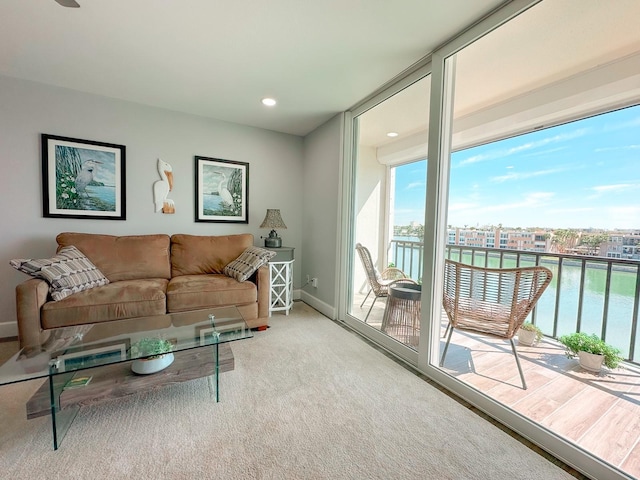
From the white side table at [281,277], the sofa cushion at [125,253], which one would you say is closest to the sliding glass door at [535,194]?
the white side table at [281,277]

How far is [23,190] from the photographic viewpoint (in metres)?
2.60

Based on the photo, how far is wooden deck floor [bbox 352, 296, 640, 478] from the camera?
146cm

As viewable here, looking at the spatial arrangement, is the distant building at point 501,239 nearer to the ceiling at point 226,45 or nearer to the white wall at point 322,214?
the white wall at point 322,214

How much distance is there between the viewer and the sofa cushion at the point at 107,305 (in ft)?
6.89

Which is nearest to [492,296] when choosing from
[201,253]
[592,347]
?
[592,347]

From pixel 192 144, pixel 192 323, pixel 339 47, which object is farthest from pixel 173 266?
pixel 339 47

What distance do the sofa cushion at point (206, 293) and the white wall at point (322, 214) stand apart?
0.98 m

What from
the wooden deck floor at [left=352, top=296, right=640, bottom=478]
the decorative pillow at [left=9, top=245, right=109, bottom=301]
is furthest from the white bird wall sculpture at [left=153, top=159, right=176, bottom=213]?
the wooden deck floor at [left=352, top=296, right=640, bottom=478]

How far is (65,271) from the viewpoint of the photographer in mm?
2244

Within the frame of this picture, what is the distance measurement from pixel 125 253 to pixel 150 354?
169 cm

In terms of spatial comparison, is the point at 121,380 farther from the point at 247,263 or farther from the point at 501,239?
the point at 501,239

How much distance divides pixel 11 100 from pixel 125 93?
3.05 ft

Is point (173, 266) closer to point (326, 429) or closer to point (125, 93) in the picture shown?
point (125, 93)

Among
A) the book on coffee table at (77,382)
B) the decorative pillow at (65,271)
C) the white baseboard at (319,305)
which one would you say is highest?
the decorative pillow at (65,271)
